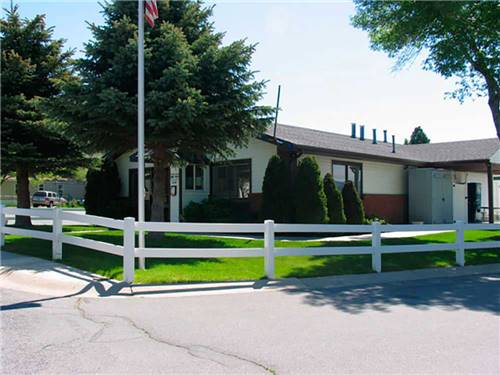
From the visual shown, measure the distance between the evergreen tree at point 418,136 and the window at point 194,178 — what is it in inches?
2384

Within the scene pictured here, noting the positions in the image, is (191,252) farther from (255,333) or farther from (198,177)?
(198,177)

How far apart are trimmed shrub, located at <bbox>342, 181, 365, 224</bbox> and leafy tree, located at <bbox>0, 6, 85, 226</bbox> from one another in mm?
10344

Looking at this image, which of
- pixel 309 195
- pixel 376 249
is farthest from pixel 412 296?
pixel 309 195

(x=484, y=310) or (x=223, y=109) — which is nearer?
(x=484, y=310)

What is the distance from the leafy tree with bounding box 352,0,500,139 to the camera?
1555 cm

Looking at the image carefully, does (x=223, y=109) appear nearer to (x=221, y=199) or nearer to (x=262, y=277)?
(x=262, y=277)

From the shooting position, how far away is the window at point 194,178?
71.1 feet

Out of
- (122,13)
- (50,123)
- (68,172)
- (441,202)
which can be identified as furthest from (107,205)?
(441,202)

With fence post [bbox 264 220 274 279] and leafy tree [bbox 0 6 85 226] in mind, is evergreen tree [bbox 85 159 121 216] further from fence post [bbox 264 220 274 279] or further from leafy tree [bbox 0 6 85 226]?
fence post [bbox 264 220 274 279]

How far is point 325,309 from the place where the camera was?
7316mm

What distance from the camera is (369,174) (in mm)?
21750

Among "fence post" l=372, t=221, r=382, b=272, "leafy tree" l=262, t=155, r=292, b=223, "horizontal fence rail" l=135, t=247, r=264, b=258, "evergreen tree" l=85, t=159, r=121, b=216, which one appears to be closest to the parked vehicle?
"evergreen tree" l=85, t=159, r=121, b=216

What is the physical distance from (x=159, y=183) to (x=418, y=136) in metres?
67.8

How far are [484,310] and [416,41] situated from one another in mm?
12489
